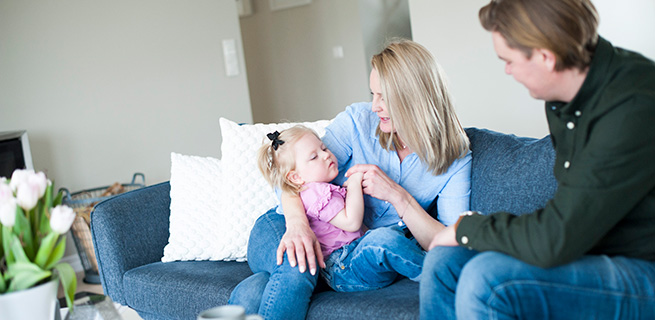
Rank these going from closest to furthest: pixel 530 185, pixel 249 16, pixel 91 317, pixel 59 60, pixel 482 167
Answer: pixel 91 317 → pixel 530 185 → pixel 482 167 → pixel 59 60 → pixel 249 16

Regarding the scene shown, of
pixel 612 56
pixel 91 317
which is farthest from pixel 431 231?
pixel 91 317

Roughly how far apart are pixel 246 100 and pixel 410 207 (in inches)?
122

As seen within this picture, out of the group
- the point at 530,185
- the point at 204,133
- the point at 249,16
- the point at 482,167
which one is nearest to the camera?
the point at 530,185

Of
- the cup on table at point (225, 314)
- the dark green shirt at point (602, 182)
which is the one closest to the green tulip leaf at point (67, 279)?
the cup on table at point (225, 314)

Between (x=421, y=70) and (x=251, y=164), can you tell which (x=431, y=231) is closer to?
(x=421, y=70)

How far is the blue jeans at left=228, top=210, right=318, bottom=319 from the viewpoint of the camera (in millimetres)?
1503

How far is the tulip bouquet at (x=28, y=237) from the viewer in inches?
44.8

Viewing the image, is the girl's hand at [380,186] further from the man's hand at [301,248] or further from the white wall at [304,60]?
the white wall at [304,60]

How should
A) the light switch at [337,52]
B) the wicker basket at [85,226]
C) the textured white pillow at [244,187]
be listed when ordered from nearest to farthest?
the textured white pillow at [244,187], the wicker basket at [85,226], the light switch at [337,52]

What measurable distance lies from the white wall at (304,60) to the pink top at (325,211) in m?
3.89

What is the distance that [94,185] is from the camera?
383 centimetres

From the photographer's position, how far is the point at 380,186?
65.1 inches

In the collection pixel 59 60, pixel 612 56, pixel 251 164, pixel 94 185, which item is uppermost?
pixel 59 60

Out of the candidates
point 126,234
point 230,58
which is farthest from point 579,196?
point 230,58
